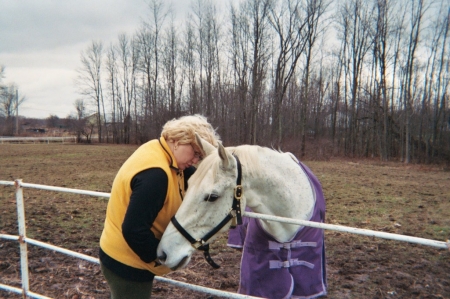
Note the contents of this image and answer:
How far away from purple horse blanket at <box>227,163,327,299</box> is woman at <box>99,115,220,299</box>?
2.07 feet

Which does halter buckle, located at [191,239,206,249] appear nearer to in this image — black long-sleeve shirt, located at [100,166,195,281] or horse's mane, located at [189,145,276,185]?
black long-sleeve shirt, located at [100,166,195,281]

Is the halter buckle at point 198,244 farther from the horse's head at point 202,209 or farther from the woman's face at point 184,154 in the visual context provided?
the woman's face at point 184,154

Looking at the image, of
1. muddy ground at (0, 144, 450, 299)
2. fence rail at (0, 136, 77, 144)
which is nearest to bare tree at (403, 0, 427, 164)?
muddy ground at (0, 144, 450, 299)

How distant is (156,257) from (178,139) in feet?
2.16

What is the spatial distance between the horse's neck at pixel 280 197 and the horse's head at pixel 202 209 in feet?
0.69

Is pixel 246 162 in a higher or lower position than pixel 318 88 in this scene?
lower

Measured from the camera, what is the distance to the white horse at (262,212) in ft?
5.70

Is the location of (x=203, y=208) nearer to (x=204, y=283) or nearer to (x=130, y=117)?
(x=204, y=283)

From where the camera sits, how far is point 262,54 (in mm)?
20859

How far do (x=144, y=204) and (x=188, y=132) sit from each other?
495mm

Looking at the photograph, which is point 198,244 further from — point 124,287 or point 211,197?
point 124,287

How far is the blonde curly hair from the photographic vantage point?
1.83 meters

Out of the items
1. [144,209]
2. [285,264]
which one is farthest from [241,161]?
[285,264]

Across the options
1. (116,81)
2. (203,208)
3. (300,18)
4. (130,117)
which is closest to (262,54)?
(300,18)
